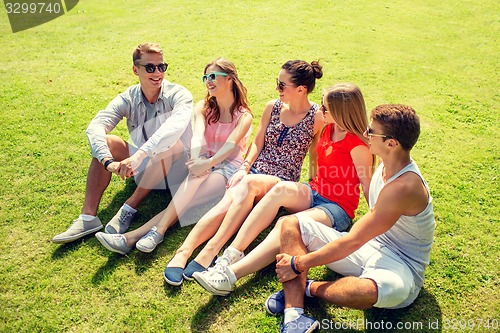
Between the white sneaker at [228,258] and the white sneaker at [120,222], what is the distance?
1259mm

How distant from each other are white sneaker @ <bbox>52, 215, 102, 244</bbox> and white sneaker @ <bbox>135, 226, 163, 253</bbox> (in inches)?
24.3

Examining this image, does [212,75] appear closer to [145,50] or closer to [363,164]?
[145,50]

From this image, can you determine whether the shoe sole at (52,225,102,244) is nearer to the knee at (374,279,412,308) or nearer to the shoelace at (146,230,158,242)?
the shoelace at (146,230,158,242)

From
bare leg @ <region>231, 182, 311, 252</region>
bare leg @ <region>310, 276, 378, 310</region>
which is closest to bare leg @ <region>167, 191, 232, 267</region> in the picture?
bare leg @ <region>231, 182, 311, 252</region>

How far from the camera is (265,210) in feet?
13.9

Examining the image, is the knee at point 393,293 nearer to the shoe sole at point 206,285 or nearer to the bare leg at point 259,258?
the bare leg at point 259,258

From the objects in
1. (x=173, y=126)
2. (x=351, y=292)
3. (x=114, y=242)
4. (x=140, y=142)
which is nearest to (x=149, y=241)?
(x=114, y=242)

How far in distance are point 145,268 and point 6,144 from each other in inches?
136

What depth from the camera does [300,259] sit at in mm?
3568

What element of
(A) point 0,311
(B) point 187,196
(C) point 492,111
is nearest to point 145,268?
(B) point 187,196

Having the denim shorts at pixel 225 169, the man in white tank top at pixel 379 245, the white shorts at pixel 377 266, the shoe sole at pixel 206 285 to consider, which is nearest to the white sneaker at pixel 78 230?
the denim shorts at pixel 225 169

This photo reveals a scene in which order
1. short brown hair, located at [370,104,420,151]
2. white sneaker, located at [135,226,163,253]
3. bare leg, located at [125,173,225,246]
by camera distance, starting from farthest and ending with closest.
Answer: bare leg, located at [125,173,225,246], white sneaker, located at [135,226,163,253], short brown hair, located at [370,104,420,151]

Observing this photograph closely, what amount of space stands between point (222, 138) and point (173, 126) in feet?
2.02

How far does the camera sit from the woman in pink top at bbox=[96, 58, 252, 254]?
15.3 feet
